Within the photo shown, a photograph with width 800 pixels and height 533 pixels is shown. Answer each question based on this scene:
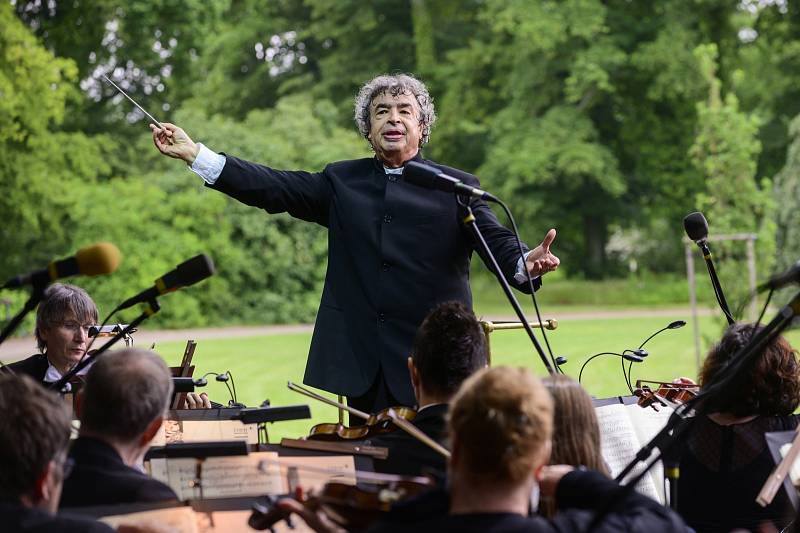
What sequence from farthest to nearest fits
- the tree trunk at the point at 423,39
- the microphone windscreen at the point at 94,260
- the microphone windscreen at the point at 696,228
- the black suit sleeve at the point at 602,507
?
the tree trunk at the point at 423,39
the microphone windscreen at the point at 696,228
the microphone windscreen at the point at 94,260
the black suit sleeve at the point at 602,507

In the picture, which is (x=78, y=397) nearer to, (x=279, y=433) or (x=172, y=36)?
(x=279, y=433)

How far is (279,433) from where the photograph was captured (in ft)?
30.5

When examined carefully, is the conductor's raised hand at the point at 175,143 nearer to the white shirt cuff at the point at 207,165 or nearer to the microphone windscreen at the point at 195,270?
the white shirt cuff at the point at 207,165

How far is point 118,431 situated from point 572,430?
48.0 inches

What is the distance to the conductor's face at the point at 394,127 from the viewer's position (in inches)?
178

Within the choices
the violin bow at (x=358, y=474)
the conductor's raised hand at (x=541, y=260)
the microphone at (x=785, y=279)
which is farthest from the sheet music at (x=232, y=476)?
the conductor's raised hand at (x=541, y=260)

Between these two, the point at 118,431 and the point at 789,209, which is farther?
the point at 789,209

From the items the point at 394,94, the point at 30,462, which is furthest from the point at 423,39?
the point at 30,462

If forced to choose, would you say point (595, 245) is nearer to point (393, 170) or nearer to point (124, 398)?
point (393, 170)

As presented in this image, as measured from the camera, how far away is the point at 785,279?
2.77 m

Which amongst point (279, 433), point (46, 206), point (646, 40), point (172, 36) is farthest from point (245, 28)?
point (279, 433)

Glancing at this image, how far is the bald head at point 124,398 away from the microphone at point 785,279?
1634 mm

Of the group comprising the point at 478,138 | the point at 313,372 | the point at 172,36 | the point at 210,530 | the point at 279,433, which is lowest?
the point at 279,433

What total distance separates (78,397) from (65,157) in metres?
18.9
